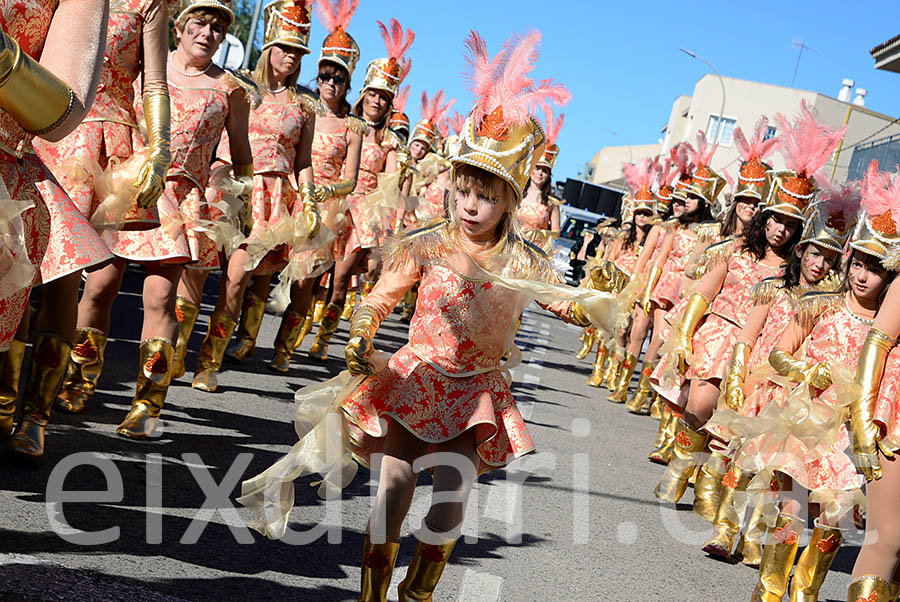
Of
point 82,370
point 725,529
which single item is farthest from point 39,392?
point 725,529

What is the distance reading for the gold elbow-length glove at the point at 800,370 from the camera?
507cm

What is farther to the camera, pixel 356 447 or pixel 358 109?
pixel 358 109

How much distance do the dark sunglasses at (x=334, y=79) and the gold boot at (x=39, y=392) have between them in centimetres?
455

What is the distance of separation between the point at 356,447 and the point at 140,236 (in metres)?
2.19

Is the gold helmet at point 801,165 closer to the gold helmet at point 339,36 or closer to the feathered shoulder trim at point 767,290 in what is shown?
the feathered shoulder trim at point 767,290

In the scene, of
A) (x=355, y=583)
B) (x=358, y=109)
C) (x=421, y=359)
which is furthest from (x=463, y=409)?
(x=358, y=109)

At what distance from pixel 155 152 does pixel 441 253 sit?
4.77ft

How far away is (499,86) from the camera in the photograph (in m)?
4.29

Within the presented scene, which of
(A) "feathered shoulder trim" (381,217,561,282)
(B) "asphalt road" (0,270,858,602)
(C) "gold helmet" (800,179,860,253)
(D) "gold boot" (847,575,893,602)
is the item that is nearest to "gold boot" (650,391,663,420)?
(B) "asphalt road" (0,270,858,602)

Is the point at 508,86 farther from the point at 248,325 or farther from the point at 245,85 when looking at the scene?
the point at 248,325

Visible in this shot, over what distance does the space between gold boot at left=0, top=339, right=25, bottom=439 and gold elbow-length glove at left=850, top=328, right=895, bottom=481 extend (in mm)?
3467

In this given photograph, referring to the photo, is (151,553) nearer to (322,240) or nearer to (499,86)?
(499,86)

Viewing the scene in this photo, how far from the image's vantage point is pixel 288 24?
7.66 m

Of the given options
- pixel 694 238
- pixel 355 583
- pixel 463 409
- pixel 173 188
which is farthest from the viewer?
pixel 694 238
